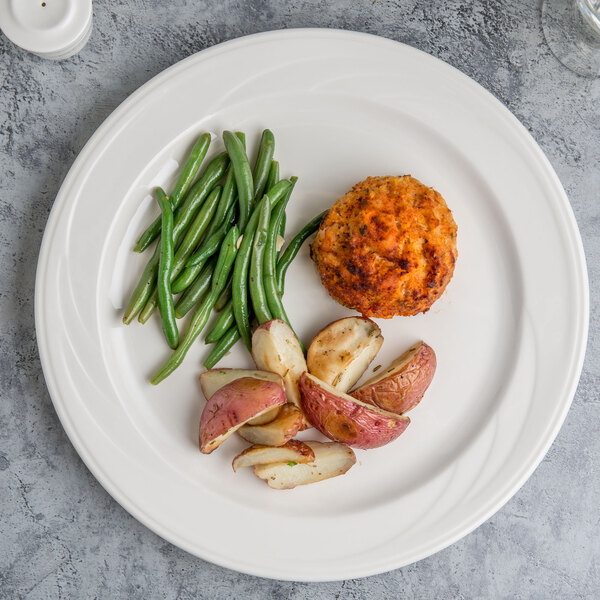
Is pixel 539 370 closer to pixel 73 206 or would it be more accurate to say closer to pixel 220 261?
pixel 220 261

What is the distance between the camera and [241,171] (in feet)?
9.59

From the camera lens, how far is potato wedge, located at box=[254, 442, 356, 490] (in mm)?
2932

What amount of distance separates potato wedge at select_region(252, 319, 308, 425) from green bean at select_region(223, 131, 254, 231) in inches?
24.0

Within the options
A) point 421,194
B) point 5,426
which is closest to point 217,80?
point 421,194

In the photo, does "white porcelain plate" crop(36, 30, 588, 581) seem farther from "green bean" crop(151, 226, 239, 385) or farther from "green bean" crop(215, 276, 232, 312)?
"green bean" crop(215, 276, 232, 312)

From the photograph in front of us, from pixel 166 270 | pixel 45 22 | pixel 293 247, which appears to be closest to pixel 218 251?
pixel 166 270

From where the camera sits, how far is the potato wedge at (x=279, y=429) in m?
2.81

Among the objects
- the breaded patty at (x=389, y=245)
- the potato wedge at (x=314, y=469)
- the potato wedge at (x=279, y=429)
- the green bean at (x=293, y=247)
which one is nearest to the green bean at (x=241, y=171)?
the green bean at (x=293, y=247)

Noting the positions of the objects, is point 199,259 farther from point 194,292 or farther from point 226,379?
point 226,379

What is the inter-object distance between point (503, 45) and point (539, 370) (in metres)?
1.83

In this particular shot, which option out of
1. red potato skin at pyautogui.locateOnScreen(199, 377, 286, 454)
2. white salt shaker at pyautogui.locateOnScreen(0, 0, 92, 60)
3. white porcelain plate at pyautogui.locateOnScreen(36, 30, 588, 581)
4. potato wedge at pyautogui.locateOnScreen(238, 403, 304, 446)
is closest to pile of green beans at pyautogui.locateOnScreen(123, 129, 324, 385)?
white porcelain plate at pyautogui.locateOnScreen(36, 30, 588, 581)

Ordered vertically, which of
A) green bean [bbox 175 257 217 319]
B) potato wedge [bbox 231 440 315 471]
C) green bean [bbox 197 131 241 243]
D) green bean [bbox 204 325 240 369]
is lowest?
potato wedge [bbox 231 440 315 471]

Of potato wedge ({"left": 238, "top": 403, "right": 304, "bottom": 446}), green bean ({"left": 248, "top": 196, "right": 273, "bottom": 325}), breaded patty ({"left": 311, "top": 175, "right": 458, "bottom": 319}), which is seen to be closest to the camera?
breaded patty ({"left": 311, "top": 175, "right": 458, "bottom": 319})

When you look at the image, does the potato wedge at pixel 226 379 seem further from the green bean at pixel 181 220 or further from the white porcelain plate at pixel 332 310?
the green bean at pixel 181 220
